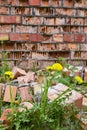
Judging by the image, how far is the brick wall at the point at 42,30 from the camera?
10.6 ft

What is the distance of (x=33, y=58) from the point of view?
3.29 m

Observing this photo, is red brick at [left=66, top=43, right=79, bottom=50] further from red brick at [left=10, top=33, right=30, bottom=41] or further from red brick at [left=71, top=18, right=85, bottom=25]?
red brick at [left=10, top=33, right=30, bottom=41]

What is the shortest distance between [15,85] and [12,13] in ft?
2.61

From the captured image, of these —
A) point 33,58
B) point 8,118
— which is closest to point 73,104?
point 8,118

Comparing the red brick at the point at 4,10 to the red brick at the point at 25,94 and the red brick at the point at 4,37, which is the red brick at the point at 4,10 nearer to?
the red brick at the point at 4,37

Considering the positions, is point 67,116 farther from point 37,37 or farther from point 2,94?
point 37,37

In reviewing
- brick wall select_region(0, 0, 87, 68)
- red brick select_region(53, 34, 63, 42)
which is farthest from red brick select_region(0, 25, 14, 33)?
red brick select_region(53, 34, 63, 42)

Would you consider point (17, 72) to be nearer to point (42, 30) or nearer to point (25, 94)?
point (25, 94)

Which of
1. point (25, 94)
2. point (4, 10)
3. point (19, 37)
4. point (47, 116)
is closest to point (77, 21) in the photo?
point (19, 37)

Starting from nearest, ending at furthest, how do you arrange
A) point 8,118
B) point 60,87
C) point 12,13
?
point 8,118
point 60,87
point 12,13

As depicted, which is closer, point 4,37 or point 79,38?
point 4,37

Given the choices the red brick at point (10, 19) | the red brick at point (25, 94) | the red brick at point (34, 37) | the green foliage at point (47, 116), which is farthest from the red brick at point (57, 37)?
the green foliage at point (47, 116)

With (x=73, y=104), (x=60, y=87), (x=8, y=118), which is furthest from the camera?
(x=60, y=87)

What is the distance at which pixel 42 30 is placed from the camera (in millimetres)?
A: 3281
